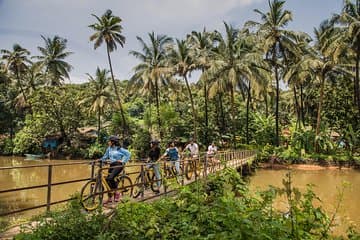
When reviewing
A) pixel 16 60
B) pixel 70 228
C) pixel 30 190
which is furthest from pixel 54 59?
pixel 70 228

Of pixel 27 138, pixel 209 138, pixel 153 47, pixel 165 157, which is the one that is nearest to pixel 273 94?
pixel 209 138

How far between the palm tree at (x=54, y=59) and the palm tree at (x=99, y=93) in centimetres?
408

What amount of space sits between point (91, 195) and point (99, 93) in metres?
29.8

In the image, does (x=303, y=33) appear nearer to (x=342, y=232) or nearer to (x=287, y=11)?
(x=287, y=11)

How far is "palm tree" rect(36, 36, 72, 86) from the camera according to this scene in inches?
1479

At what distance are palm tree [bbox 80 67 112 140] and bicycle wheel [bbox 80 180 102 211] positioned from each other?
91.3 ft

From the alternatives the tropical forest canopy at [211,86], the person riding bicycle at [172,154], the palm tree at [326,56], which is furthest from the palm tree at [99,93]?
the person riding bicycle at [172,154]

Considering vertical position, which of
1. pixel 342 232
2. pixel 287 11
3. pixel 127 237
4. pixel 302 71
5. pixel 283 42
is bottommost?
pixel 342 232

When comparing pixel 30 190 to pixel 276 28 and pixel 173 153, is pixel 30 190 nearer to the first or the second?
pixel 173 153

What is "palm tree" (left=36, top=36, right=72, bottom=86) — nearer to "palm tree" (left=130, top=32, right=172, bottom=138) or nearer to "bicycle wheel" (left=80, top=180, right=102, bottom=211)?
"palm tree" (left=130, top=32, right=172, bottom=138)

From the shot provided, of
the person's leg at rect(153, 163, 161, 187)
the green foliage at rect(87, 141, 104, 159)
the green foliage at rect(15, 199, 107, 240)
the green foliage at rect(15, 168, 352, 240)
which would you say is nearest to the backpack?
the person's leg at rect(153, 163, 161, 187)

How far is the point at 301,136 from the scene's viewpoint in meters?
27.0

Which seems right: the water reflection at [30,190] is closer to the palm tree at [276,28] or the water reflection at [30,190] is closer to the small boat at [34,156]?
the small boat at [34,156]

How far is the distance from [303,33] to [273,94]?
12.8 meters
